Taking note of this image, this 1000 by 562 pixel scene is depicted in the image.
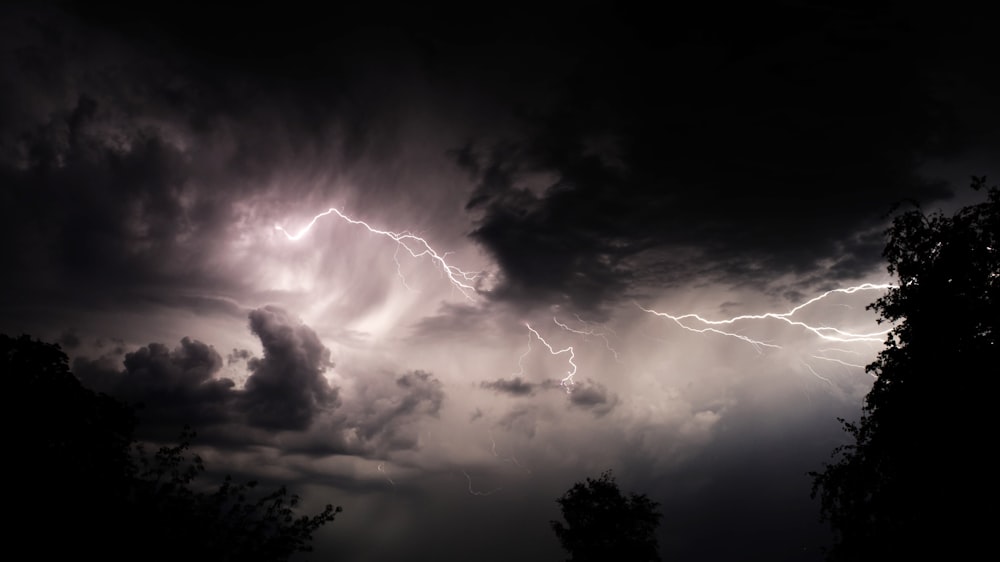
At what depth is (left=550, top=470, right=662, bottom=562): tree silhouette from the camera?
3278 centimetres

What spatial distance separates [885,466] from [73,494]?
76.2ft

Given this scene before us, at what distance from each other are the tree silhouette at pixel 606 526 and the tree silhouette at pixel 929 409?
17.7 metres

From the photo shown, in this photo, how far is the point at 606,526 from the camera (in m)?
33.9

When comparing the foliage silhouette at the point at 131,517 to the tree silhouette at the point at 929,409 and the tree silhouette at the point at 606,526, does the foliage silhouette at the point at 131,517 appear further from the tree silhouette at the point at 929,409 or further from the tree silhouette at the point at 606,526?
the tree silhouette at the point at 606,526

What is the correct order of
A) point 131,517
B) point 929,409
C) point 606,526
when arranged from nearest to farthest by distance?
point 131,517 → point 929,409 → point 606,526

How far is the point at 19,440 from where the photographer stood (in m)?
15.5

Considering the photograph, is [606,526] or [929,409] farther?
[606,526]

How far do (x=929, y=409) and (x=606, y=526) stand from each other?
2385 centimetres

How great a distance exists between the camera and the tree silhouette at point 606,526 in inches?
1291

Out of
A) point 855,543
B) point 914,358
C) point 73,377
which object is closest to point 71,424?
point 73,377

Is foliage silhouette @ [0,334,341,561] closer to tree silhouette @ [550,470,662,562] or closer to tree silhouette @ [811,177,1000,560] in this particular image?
tree silhouette @ [811,177,1000,560]

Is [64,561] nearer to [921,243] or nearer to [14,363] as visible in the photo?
[14,363]

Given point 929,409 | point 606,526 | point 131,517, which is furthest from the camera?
point 606,526

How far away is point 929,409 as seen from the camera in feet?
49.2
